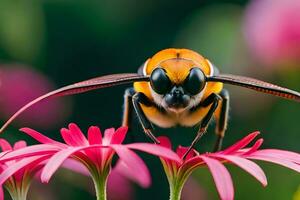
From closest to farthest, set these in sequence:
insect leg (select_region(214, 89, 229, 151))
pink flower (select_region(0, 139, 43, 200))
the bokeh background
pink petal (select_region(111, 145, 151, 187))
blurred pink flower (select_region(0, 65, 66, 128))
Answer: pink petal (select_region(111, 145, 151, 187)), pink flower (select_region(0, 139, 43, 200)), insect leg (select_region(214, 89, 229, 151)), the bokeh background, blurred pink flower (select_region(0, 65, 66, 128))

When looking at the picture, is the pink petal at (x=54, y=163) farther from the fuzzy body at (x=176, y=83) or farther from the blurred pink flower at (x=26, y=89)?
the blurred pink flower at (x=26, y=89)

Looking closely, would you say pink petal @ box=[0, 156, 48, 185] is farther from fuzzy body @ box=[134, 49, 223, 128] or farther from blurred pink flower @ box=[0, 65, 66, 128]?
blurred pink flower @ box=[0, 65, 66, 128]

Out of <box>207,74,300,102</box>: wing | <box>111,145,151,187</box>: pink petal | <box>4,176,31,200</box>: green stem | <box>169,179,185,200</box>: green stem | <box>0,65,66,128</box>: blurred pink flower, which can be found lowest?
<box>0,65,66,128</box>: blurred pink flower

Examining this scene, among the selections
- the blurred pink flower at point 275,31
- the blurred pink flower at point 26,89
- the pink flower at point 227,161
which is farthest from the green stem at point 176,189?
the blurred pink flower at point 26,89

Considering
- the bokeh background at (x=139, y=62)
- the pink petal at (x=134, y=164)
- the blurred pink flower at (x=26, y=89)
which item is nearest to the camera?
the pink petal at (x=134, y=164)

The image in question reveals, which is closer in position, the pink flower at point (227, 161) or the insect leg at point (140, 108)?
the pink flower at point (227, 161)

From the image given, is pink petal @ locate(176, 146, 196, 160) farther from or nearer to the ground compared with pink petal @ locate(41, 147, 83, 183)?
nearer to the ground

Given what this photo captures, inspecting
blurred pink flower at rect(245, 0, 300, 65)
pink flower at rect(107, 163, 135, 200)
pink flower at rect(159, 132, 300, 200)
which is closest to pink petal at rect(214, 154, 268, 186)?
pink flower at rect(159, 132, 300, 200)

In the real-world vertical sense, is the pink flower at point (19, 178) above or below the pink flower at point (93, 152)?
below
